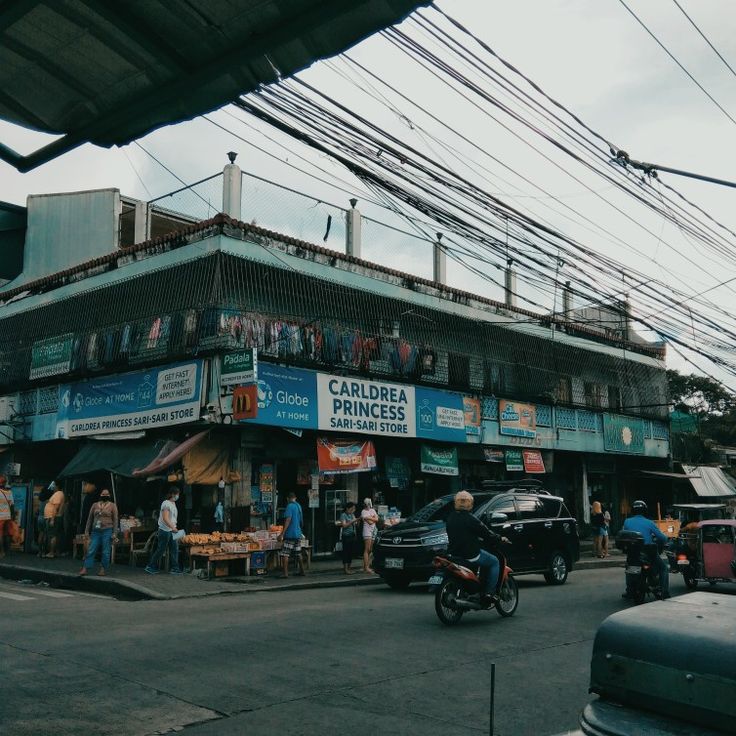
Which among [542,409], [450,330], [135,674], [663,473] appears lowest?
[135,674]

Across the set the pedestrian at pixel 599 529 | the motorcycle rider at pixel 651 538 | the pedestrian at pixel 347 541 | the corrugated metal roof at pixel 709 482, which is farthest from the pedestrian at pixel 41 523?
the corrugated metal roof at pixel 709 482

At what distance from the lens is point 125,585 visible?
48.3ft

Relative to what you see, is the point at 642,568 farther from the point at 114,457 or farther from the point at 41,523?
the point at 41,523

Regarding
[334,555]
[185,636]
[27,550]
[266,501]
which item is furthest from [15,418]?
[185,636]

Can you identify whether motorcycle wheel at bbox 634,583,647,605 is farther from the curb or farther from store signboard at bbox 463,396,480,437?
store signboard at bbox 463,396,480,437

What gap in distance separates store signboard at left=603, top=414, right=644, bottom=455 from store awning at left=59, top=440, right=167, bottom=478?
1828 cm

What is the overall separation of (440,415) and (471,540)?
13.1m

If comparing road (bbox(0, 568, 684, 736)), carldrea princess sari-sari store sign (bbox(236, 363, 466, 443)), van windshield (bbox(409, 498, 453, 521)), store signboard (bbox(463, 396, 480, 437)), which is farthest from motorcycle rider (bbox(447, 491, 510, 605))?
store signboard (bbox(463, 396, 480, 437))

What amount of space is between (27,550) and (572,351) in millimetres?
19613

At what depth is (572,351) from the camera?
30.1m

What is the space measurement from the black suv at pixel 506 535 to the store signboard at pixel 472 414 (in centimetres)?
769

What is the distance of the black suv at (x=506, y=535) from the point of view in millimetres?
14703

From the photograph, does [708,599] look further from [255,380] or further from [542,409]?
[542,409]

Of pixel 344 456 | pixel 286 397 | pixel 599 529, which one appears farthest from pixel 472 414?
pixel 286 397
